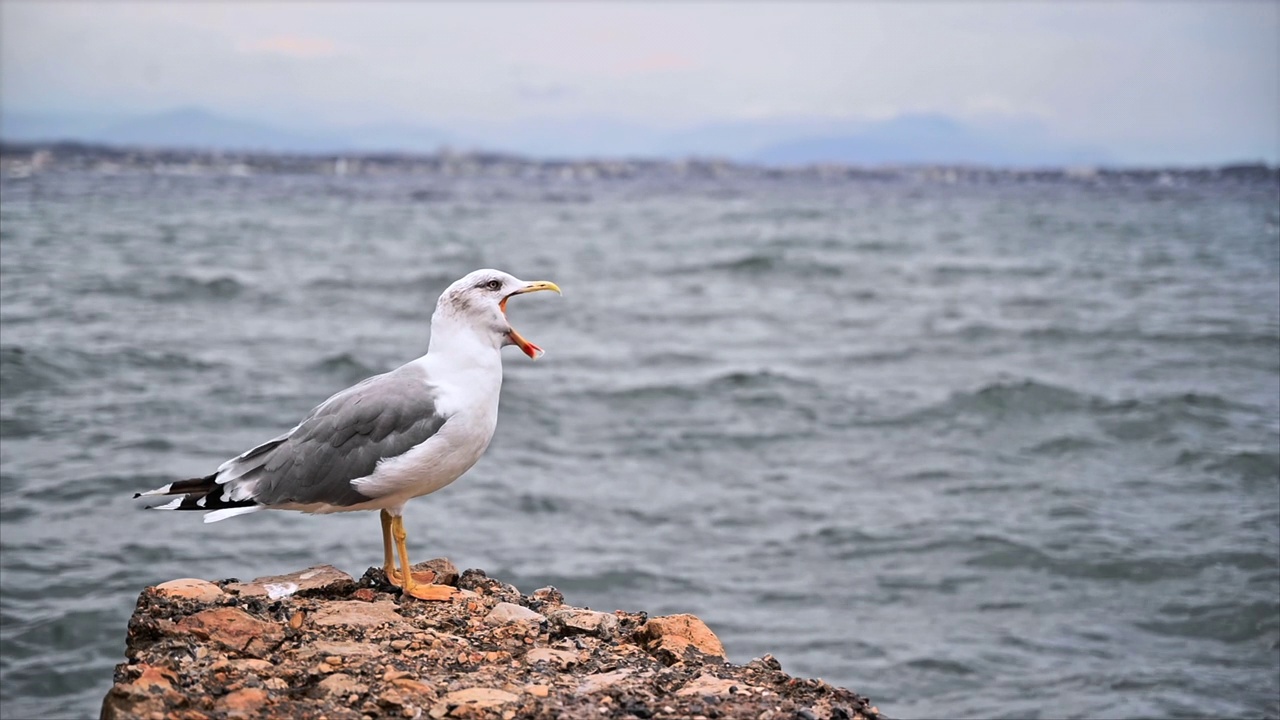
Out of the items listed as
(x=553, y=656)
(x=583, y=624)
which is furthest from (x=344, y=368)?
(x=553, y=656)

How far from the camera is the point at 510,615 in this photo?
16.5 ft

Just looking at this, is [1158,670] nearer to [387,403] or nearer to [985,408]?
[387,403]

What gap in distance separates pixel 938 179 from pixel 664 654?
88.0 m

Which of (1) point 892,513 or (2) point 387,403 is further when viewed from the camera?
(1) point 892,513

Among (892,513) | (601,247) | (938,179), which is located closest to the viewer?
(892,513)

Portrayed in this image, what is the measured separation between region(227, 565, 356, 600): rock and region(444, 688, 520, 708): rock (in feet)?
4.15

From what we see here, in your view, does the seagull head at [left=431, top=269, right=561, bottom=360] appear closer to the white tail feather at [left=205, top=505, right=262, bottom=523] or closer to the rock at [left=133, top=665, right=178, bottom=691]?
the white tail feather at [left=205, top=505, right=262, bottom=523]

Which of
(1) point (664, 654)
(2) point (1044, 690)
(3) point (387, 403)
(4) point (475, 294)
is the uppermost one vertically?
(4) point (475, 294)

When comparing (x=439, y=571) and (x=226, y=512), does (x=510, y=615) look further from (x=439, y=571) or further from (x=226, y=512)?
(x=226, y=512)

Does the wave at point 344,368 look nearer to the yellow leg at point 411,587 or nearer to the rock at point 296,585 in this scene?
the rock at point 296,585

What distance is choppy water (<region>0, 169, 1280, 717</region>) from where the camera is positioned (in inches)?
361

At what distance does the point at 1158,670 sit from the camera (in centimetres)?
873

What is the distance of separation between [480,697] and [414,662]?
1.53 feet

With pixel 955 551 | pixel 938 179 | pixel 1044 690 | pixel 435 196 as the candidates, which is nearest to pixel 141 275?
pixel 955 551
